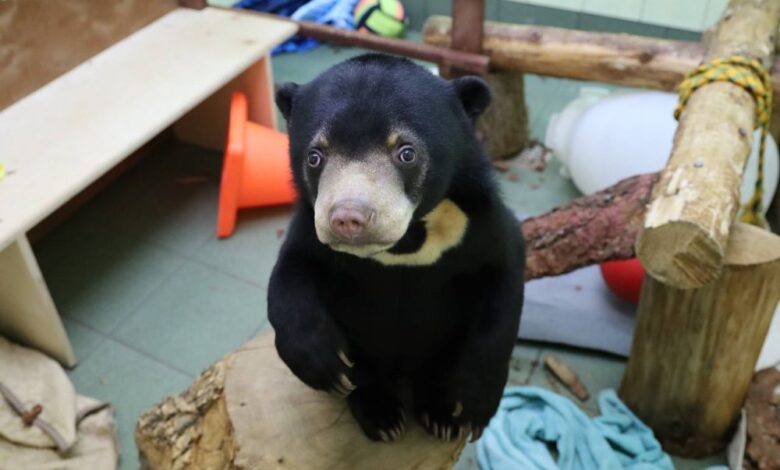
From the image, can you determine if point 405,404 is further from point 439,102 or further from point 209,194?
point 209,194

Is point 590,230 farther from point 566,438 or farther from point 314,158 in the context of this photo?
point 314,158

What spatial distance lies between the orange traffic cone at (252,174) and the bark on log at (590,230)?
4.11 ft

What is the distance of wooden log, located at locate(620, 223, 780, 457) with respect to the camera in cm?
210

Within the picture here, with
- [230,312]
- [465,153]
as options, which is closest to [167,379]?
[230,312]

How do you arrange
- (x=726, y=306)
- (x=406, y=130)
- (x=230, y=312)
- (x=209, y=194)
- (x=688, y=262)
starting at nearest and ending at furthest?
1. (x=406, y=130)
2. (x=688, y=262)
3. (x=726, y=306)
4. (x=230, y=312)
5. (x=209, y=194)

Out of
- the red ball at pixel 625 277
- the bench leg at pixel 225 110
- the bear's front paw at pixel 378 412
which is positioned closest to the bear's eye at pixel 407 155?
the bear's front paw at pixel 378 412

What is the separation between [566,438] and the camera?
252 centimetres

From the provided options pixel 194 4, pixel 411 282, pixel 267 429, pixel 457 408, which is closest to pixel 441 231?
pixel 411 282

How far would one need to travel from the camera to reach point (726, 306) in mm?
2176

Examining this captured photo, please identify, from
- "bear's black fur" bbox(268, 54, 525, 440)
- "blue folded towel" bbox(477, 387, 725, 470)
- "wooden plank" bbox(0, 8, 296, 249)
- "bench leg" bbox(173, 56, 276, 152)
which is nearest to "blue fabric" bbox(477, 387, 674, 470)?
"blue folded towel" bbox(477, 387, 725, 470)

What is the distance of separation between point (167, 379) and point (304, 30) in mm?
1877

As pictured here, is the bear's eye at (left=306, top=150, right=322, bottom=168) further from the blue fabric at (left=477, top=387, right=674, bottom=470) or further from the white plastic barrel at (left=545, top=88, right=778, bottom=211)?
the white plastic barrel at (left=545, top=88, right=778, bottom=211)

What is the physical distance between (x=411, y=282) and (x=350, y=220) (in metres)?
0.42

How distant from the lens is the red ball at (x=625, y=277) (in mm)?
2869
